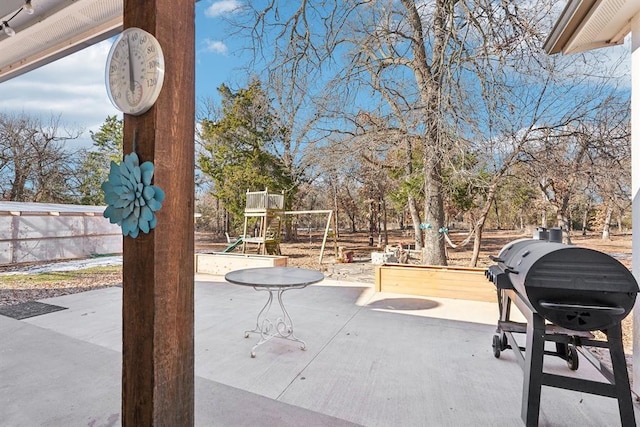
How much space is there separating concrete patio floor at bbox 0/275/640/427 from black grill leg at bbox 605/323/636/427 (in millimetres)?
213

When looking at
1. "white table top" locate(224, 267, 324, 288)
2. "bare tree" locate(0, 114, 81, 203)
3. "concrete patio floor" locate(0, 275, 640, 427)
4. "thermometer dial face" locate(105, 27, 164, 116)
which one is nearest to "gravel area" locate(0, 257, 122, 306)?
"concrete patio floor" locate(0, 275, 640, 427)

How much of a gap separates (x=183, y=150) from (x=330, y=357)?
197 centimetres

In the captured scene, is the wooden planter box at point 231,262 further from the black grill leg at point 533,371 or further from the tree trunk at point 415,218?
the black grill leg at point 533,371

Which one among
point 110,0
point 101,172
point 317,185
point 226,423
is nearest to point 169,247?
point 226,423

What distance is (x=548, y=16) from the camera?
12.8 ft

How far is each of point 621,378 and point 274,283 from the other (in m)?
2.04

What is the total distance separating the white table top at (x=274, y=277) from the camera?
2.55 m

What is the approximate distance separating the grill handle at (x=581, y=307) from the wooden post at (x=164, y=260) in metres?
1.64

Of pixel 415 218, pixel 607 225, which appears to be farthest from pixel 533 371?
pixel 607 225

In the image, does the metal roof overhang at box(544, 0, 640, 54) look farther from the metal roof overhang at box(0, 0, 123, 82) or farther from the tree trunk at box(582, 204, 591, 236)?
the tree trunk at box(582, 204, 591, 236)

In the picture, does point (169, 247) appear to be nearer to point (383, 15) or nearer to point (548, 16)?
point (548, 16)

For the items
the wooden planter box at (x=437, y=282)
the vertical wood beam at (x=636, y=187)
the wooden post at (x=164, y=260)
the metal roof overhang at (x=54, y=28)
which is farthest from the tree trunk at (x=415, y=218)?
the wooden post at (x=164, y=260)

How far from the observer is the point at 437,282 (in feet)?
→ 14.0

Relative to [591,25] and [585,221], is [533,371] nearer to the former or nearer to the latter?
[591,25]
